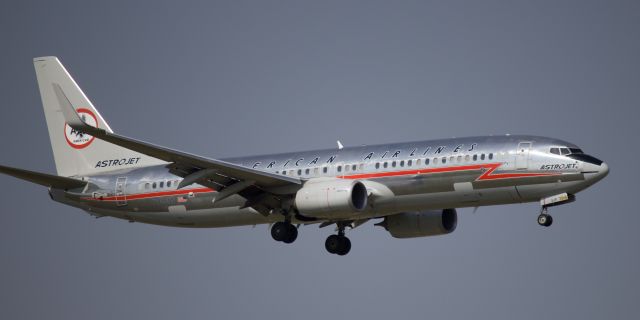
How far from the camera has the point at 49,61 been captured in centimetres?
6241

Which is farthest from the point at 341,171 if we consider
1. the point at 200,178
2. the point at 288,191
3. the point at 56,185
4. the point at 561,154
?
the point at 56,185

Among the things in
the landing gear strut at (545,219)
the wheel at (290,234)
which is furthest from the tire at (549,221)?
the wheel at (290,234)

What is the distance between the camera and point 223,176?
52000 millimetres

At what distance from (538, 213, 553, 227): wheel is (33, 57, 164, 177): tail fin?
20390 mm

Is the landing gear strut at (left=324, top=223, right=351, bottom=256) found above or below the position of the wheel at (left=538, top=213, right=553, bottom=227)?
below

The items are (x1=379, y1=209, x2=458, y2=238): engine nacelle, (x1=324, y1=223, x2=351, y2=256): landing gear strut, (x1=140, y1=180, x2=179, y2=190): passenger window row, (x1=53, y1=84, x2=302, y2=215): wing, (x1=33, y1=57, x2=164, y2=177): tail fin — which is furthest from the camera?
(x1=33, y1=57, x2=164, y2=177): tail fin

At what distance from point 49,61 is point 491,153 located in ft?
84.6

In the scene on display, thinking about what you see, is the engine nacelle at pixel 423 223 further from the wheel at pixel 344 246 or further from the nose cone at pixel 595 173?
the nose cone at pixel 595 173

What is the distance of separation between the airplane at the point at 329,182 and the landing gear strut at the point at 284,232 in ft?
0.15

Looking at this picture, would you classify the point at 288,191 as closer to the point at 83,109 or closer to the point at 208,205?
the point at 208,205

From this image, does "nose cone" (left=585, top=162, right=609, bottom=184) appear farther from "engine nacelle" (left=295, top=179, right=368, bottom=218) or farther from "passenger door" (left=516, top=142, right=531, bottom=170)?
"engine nacelle" (left=295, top=179, right=368, bottom=218)

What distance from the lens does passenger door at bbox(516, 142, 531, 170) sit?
49344 millimetres

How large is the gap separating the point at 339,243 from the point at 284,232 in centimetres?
381

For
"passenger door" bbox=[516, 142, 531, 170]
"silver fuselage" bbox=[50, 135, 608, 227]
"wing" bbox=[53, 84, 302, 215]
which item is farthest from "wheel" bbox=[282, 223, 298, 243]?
"passenger door" bbox=[516, 142, 531, 170]
